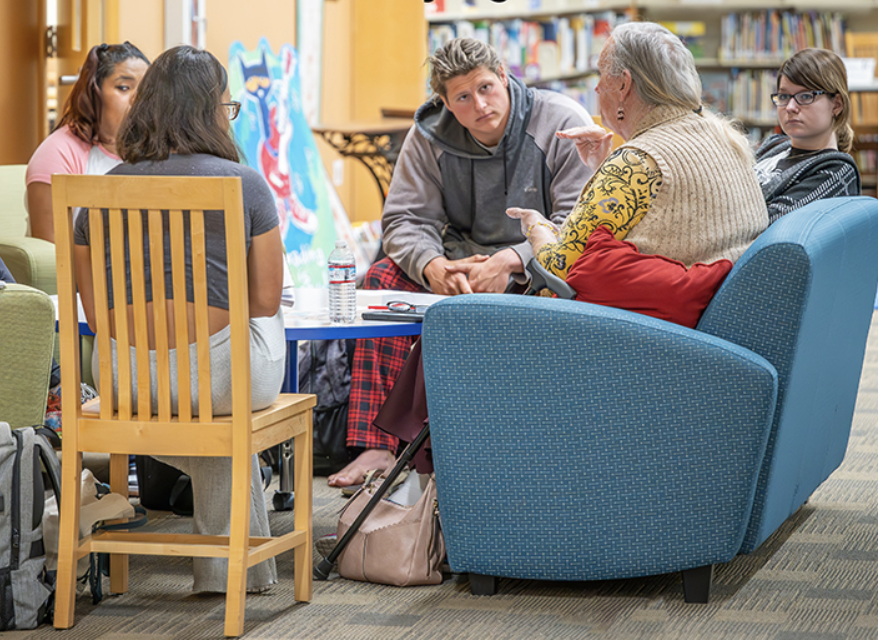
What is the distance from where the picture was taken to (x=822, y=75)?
295 centimetres

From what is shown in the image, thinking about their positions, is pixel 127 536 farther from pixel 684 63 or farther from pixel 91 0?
pixel 91 0

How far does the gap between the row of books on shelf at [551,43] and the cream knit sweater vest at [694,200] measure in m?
5.90

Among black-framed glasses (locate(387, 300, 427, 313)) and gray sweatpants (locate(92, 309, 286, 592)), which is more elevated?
black-framed glasses (locate(387, 300, 427, 313))

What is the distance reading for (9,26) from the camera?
4.38 m

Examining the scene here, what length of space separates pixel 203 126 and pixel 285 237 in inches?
126

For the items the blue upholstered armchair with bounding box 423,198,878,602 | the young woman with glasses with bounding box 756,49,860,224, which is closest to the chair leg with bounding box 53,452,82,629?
the blue upholstered armchair with bounding box 423,198,878,602

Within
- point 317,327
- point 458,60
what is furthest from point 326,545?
point 458,60

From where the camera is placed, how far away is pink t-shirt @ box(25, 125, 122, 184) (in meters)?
3.60

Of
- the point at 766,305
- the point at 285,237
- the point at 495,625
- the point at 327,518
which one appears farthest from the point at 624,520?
the point at 285,237

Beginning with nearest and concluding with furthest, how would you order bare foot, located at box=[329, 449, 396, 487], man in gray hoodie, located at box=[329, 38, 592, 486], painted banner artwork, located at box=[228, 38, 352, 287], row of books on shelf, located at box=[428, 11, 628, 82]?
1. bare foot, located at box=[329, 449, 396, 487]
2. man in gray hoodie, located at box=[329, 38, 592, 486]
3. painted banner artwork, located at box=[228, 38, 352, 287]
4. row of books on shelf, located at box=[428, 11, 628, 82]

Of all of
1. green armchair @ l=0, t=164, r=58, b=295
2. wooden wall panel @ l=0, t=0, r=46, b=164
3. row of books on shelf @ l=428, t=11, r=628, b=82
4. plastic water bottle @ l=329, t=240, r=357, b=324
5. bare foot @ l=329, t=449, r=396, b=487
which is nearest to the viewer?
plastic water bottle @ l=329, t=240, r=357, b=324

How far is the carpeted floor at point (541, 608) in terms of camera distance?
A: 1884 millimetres

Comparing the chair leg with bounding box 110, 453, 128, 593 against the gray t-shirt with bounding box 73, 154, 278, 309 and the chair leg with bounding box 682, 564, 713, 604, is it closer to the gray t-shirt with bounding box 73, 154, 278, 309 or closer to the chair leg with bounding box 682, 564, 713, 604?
the gray t-shirt with bounding box 73, 154, 278, 309

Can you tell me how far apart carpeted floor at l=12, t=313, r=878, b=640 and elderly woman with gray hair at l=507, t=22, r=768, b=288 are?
671 millimetres
